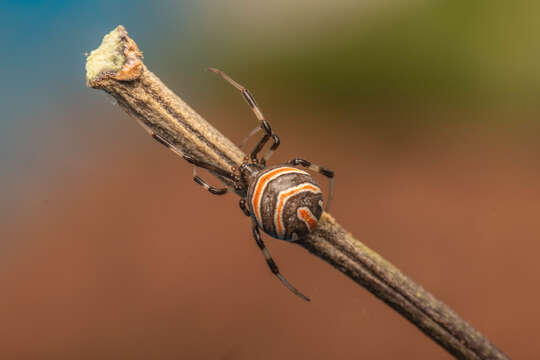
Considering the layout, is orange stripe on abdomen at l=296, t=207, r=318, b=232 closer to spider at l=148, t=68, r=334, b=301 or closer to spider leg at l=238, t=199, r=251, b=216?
spider at l=148, t=68, r=334, b=301

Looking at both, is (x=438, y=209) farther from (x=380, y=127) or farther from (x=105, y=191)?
(x=105, y=191)

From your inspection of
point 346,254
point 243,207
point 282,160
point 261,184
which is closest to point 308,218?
point 346,254

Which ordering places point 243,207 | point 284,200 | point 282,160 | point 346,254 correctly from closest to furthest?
1. point 346,254
2. point 284,200
3. point 243,207
4. point 282,160

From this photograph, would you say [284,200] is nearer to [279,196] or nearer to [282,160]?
[279,196]

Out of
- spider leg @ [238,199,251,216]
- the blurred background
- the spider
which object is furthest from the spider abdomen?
the blurred background

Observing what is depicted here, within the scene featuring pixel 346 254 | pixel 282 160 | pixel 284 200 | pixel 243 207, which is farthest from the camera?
pixel 282 160

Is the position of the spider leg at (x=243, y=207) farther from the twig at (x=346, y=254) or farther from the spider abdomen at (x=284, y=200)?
the twig at (x=346, y=254)

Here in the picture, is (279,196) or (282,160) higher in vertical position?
(282,160)

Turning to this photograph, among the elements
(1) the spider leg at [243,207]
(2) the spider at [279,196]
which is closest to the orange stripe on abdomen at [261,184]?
(2) the spider at [279,196]
